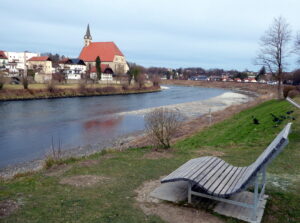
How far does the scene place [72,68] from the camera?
3460 inches

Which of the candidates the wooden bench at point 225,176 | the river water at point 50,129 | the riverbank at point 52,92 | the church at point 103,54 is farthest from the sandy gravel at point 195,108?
the church at point 103,54

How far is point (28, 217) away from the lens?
14.9ft

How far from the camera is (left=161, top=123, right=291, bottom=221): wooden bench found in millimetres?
4211

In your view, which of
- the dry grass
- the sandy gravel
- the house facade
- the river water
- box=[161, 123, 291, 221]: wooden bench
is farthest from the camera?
the house facade

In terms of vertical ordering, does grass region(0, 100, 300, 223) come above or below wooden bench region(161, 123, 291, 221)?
below

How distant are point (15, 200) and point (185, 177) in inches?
128

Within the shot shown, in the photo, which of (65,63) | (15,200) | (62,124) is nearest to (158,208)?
(15,200)

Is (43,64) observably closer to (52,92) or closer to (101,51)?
(101,51)

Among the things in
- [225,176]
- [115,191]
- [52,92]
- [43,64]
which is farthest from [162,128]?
[43,64]

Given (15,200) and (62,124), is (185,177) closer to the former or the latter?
(15,200)

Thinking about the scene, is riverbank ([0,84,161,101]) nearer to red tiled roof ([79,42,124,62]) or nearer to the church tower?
red tiled roof ([79,42,124,62])

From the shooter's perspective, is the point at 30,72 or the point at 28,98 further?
the point at 30,72

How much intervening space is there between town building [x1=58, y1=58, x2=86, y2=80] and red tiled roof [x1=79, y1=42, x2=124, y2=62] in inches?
548

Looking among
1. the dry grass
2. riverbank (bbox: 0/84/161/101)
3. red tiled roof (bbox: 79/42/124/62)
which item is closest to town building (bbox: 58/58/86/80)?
red tiled roof (bbox: 79/42/124/62)
